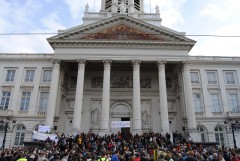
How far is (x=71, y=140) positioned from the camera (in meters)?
24.0

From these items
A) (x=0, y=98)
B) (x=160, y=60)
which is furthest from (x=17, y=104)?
(x=160, y=60)

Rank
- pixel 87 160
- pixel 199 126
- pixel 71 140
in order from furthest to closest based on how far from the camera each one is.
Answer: pixel 199 126 < pixel 71 140 < pixel 87 160

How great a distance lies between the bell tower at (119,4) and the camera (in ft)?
148

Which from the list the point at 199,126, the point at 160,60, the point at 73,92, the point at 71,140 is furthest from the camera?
the point at 73,92

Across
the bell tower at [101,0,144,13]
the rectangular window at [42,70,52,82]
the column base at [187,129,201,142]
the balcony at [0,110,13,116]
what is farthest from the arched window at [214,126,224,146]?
the balcony at [0,110,13,116]

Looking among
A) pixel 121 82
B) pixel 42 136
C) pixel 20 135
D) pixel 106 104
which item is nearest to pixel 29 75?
pixel 20 135

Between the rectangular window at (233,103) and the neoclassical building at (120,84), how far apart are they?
1.9 inches

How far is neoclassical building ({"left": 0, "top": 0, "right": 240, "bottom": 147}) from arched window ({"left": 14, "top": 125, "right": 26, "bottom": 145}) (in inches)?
5.5

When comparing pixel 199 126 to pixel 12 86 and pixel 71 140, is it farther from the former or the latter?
pixel 12 86

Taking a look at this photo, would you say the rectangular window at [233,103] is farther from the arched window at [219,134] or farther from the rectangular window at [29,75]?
the rectangular window at [29,75]

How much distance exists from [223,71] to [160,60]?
12721mm

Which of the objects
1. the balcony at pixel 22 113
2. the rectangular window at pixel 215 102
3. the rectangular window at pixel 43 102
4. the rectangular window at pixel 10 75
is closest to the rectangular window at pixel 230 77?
the rectangular window at pixel 215 102

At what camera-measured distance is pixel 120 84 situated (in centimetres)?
3744

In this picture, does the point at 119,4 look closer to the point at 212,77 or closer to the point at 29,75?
the point at 29,75
